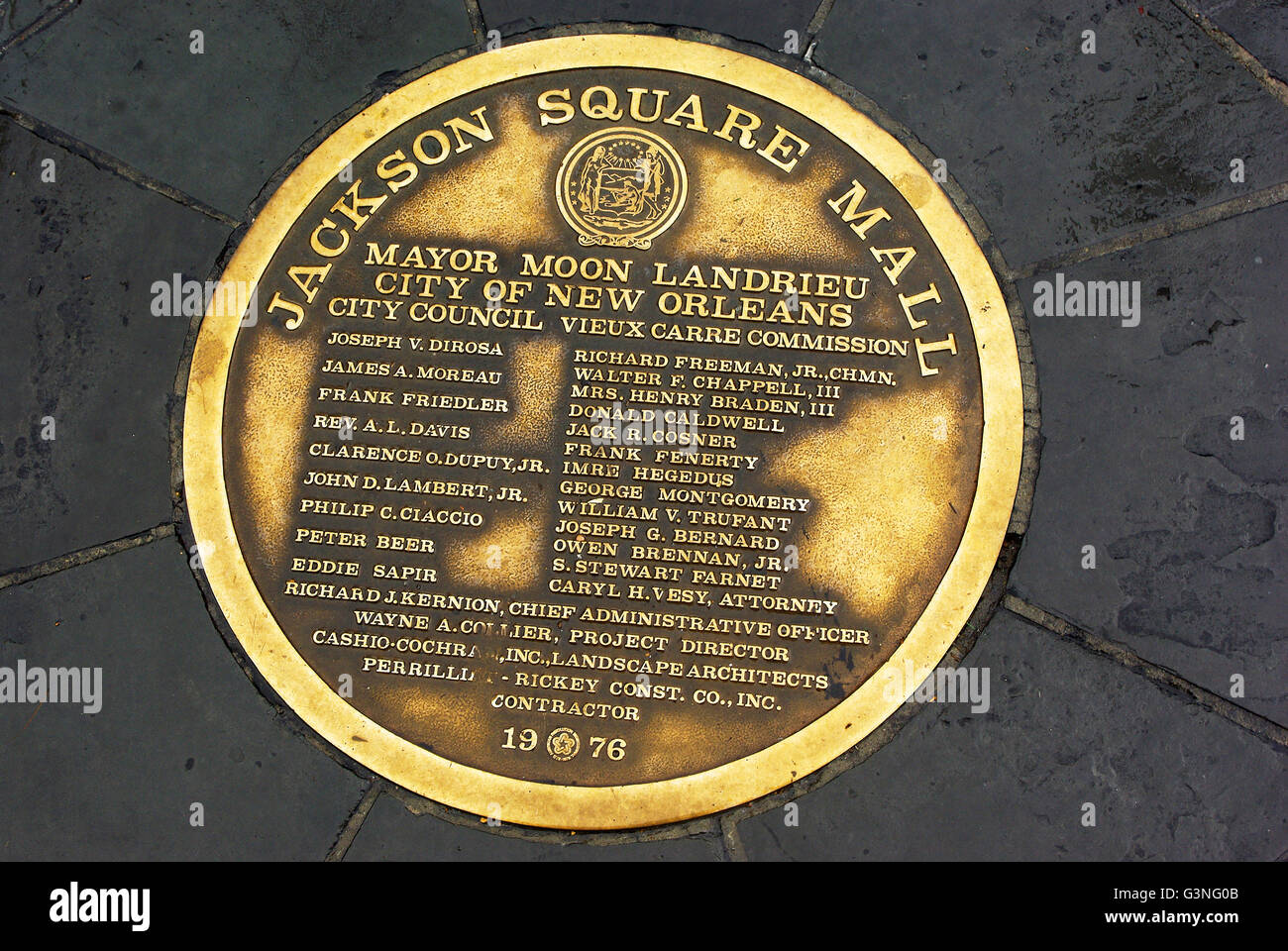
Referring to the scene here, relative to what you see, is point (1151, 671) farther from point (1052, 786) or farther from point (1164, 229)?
point (1164, 229)

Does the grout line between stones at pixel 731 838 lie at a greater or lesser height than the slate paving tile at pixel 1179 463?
lesser

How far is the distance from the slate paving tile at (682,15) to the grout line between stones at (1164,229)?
0.98 meters

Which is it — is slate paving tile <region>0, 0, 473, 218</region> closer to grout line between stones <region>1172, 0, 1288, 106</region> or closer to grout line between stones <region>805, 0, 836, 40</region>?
grout line between stones <region>805, 0, 836, 40</region>

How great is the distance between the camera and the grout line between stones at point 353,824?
8.30 ft

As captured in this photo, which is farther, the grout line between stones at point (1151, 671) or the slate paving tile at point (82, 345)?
the slate paving tile at point (82, 345)

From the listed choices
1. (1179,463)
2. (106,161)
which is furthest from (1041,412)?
(106,161)

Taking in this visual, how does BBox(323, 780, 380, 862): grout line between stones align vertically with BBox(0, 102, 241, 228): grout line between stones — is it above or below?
below

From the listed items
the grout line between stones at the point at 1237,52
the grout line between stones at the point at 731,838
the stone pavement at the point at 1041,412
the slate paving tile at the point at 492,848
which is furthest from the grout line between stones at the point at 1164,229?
the slate paving tile at the point at 492,848

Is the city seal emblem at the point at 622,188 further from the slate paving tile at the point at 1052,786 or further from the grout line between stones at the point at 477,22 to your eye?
the slate paving tile at the point at 1052,786

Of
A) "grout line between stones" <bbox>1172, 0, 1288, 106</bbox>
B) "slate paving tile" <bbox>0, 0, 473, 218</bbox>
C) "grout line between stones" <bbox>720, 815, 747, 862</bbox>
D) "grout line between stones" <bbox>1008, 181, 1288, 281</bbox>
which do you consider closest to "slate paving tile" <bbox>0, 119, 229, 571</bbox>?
"slate paving tile" <bbox>0, 0, 473, 218</bbox>

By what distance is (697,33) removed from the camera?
9.36ft

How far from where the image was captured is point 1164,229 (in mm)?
2740

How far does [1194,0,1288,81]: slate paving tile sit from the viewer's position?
9.21 ft
